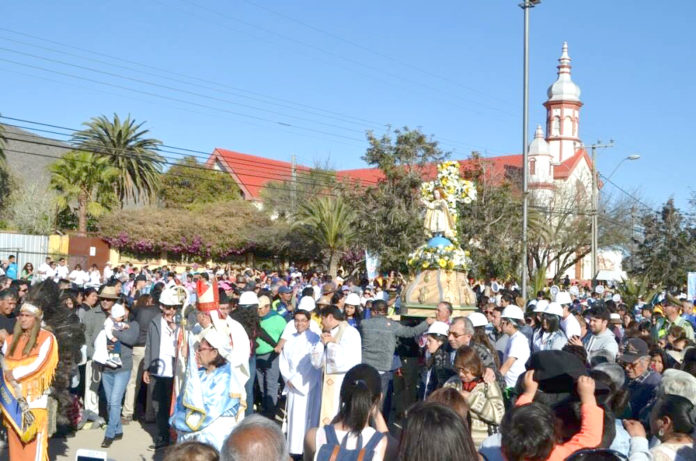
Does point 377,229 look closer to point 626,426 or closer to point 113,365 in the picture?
point 113,365

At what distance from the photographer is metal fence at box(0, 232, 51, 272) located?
3281cm

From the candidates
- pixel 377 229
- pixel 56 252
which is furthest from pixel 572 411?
pixel 56 252

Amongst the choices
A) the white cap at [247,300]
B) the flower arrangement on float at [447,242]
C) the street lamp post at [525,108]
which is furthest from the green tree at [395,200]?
the white cap at [247,300]

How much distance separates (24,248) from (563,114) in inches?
1916

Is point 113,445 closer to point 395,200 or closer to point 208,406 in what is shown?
point 208,406

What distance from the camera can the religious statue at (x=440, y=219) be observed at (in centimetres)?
1461

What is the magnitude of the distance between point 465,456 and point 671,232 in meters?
36.4

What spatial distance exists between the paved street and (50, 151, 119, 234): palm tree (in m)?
30.4

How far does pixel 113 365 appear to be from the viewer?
945 cm

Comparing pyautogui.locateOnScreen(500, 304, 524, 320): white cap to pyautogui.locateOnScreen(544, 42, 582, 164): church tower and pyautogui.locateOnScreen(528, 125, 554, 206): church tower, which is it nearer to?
pyautogui.locateOnScreen(528, 125, 554, 206): church tower

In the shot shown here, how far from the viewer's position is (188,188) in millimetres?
50688

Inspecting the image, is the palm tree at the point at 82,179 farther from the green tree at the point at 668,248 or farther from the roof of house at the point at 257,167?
the green tree at the point at 668,248

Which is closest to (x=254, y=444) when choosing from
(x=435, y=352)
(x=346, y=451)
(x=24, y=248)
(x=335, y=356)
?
(x=346, y=451)

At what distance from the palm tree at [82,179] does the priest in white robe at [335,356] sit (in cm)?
3278
